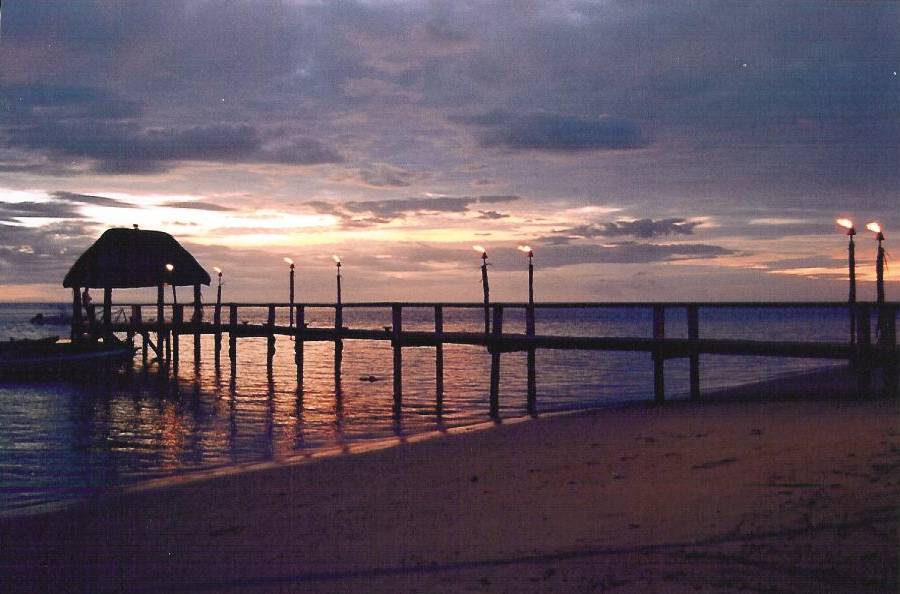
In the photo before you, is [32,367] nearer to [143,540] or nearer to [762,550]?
[143,540]

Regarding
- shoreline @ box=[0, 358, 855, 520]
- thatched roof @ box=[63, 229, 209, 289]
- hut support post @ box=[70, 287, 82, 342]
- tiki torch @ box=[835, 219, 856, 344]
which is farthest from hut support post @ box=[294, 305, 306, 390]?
tiki torch @ box=[835, 219, 856, 344]

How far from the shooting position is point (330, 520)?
7117mm

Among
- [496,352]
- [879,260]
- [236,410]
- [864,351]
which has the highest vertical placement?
[879,260]

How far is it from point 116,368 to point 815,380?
2833 cm

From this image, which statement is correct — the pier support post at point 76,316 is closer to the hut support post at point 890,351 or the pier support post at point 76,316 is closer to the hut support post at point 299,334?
the hut support post at point 299,334

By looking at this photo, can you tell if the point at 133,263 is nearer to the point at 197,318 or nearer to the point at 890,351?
the point at 197,318

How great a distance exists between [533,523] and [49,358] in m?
27.7

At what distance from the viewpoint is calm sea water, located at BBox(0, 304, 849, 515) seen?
12.4m

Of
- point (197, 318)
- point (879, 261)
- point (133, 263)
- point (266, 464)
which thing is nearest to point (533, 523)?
point (266, 464)

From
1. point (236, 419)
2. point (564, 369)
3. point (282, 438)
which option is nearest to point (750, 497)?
point (282, 438)

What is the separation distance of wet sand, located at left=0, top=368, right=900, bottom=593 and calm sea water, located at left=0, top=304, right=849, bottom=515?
2.83 m

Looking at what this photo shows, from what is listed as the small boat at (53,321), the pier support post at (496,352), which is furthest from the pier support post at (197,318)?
the small boat at (53,321)

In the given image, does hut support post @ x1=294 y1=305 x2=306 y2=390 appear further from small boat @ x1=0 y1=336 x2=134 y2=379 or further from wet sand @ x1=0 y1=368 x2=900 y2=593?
wet sand @ x1=0 y1=368 x2=900 y2=593

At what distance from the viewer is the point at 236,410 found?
65.5 ft
